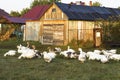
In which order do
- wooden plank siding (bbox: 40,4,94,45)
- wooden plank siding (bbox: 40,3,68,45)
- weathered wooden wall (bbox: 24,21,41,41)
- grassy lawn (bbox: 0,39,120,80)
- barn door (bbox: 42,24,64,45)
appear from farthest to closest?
weathered wooden wall (bbox: 24,21,41,41) → barn door (bbox: 42,24,64,45) → wooden plank siding (bbox: 40,3,68,45) → wooden plank siding (bbox: 40,4,94,45) → grassy lawn (bbox: 0,39,120,80)

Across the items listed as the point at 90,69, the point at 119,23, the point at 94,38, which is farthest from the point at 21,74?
the point at 94,38

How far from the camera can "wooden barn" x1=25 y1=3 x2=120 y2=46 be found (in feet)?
132

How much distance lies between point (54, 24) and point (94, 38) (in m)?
5.50

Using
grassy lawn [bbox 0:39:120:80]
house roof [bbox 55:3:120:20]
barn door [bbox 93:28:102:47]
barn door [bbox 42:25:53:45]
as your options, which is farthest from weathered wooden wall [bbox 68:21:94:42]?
grassy lawn [bbox 0:39:120:80]

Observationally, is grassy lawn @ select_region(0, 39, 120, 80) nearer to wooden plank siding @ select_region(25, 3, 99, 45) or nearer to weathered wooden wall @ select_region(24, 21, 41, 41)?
wooden plank siding @ select_region(25, 3, 99, 45)

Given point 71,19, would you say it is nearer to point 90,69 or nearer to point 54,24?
point 54,24

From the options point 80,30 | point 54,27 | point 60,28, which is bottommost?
point 80,30

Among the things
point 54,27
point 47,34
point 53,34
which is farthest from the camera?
point 47,34

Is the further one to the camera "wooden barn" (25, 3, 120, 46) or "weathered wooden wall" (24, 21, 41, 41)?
"weathered wooden wall" (24, 21, 41, 41)

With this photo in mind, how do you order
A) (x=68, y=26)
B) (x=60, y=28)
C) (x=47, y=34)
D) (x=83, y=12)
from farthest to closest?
(x=47, y=34) → (x=83, y=12) → (x=60, y=28) → (x=68, y=26)

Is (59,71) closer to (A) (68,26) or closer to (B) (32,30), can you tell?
(A) (68,26)

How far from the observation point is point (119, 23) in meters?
36.2

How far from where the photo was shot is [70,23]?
40500mm

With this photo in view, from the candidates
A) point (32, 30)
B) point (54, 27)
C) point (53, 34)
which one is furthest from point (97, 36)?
point (32, 30)
